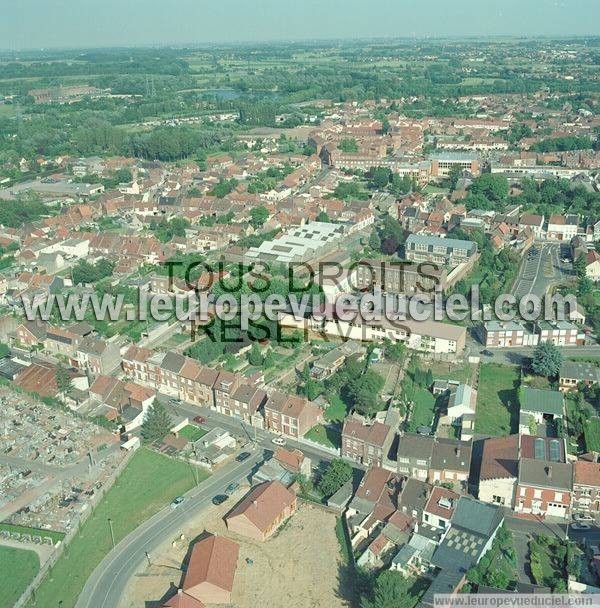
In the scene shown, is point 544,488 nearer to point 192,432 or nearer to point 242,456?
point 242,456

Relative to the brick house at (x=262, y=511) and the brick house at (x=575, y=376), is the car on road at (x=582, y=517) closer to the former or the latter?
the brick house at (x=575, y=376)

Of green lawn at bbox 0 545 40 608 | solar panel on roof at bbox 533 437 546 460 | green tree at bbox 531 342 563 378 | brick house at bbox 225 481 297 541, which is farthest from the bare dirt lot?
green tree at bbox 531 342 563 378

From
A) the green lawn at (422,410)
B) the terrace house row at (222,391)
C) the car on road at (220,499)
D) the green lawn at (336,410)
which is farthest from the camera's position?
the green lawn at (336,410)

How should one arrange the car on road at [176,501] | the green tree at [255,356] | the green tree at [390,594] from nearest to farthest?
the green tree at [390,594] < the car on road at [176,501] < the green tree at [255,356]

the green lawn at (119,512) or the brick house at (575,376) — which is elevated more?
the brick house at (575,376)

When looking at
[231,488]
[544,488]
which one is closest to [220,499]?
[231,488]

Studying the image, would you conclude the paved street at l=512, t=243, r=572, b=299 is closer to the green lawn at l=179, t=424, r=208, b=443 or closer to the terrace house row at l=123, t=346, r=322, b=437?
the terrace house row at l=123, t=346, r=322, b=437

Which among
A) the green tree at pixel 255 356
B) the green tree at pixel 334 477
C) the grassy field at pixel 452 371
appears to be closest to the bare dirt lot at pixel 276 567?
the green tree at pixel 334 477
